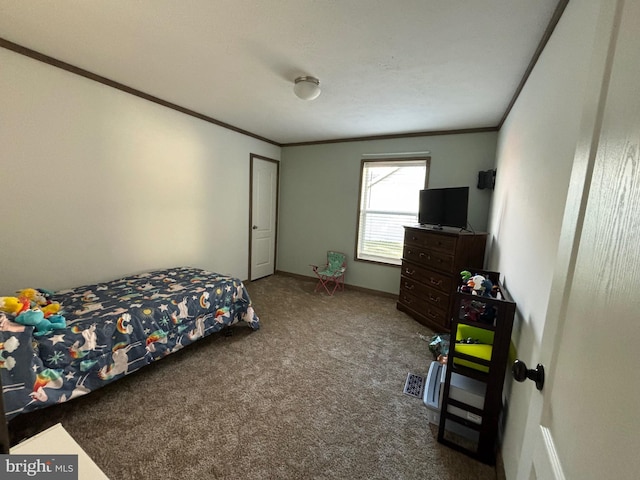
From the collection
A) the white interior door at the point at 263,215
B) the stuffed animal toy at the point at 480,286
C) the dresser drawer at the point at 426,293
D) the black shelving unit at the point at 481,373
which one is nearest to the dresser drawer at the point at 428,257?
the dresser drawer at the point at 426,293

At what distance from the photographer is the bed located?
60.0 inches

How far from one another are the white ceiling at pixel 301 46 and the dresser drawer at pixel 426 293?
2.00 metres

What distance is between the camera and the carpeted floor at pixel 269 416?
4.90 feet

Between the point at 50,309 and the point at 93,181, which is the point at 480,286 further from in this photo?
the point at 93,181

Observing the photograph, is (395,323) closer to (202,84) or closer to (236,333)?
(236,333)

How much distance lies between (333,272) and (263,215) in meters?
1.60

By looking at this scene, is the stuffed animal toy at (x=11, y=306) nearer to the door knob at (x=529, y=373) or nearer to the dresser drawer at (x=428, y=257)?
the door knob at (x=529, y=373)

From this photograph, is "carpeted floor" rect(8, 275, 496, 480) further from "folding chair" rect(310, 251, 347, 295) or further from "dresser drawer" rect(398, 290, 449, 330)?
"folding chair" rect(310, 251, 347, 295)

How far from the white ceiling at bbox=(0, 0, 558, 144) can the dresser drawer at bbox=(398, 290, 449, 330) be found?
219cm

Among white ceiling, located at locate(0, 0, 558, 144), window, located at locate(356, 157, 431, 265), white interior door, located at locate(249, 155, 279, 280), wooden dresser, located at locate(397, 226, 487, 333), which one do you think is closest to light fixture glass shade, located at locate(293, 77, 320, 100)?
white ceiling, located at locate(0, 0, 558, 144)

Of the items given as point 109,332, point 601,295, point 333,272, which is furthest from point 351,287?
point 601,295

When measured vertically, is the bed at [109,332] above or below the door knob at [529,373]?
below

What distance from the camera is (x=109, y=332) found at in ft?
6.21

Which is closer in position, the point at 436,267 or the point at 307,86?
the point at 307,86
